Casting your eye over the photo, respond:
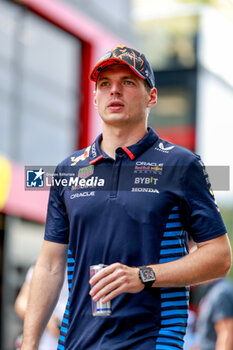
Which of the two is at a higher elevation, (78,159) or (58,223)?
(78,159)

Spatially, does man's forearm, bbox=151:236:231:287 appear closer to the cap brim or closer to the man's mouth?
the man's mouth

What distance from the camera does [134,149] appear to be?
12.4 ft

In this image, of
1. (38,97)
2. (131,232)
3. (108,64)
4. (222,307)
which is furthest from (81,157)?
(38,97)

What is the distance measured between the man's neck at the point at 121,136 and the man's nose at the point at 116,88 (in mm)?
183

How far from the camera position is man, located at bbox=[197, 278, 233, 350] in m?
7.58

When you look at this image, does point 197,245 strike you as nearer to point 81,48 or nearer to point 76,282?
point 76,282

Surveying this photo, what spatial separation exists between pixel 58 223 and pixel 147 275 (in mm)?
724

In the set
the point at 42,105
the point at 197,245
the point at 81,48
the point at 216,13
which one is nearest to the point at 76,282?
the point at 197,245

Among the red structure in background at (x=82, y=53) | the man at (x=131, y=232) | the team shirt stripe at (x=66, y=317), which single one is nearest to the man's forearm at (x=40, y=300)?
the man at (x=131, y=232)

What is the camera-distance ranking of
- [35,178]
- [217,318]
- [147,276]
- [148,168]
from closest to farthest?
[147,276]
[148,168]
[35,178]
[217,318]

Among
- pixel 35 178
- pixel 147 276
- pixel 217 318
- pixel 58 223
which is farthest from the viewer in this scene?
pixel 217 318

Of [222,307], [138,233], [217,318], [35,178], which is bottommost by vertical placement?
[217,318]

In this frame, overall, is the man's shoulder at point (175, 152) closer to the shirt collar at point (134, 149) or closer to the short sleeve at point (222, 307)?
→ the shirt collar at point (134, 149)

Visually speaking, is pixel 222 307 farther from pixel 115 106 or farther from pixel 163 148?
pixel 115 106
